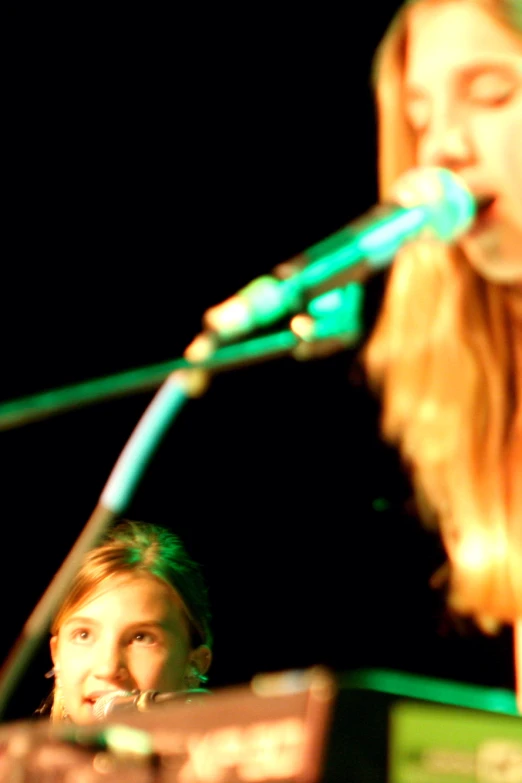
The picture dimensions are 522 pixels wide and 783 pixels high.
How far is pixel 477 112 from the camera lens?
1484mm

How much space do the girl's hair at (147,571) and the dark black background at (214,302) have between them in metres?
0.65

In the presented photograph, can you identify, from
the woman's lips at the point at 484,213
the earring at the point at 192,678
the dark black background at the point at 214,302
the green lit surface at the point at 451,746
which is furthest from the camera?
the dark black background at the point at 214,302

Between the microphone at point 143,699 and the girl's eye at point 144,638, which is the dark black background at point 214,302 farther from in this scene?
the microphone at point 143,699

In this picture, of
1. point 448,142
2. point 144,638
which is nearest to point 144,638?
point 144,638

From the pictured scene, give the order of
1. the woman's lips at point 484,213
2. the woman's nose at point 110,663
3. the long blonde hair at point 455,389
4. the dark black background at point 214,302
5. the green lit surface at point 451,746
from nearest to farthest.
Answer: the green lit surface at point 451,746 < the woman's lips at point 484,213 < the long blonde hair at point 455,389 < the woman's nose at point 110,663 < the dark black background at point 214,302

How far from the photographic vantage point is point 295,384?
2.74 metres

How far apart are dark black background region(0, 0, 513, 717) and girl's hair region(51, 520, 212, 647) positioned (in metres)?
0.65

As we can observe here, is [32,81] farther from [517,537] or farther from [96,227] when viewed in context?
[517,537]

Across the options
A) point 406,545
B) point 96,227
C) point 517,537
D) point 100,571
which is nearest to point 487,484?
point 517,537

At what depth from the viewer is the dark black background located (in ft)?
8.59

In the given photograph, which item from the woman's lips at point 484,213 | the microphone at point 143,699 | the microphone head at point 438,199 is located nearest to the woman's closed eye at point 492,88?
the woman's lips at point 484,213

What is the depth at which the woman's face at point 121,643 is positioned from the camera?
171cm

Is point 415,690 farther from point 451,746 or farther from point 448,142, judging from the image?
point 448,142

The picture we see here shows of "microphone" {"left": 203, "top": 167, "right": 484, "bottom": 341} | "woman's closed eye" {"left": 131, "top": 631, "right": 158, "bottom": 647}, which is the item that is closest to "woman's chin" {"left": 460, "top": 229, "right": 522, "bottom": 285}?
"microphone" {"left": 203, "top": 167, "right": 484, "bottom": 341}
